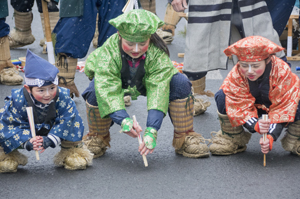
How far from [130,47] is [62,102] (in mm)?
545

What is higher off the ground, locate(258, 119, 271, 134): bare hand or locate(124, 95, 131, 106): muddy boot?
locate(258, 119, 271, 134): bare hand

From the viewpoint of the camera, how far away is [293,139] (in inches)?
119

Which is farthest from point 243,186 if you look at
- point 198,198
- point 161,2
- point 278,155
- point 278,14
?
point 161,2

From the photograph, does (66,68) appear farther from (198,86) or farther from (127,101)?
(198,86)

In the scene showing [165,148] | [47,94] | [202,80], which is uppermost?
[47,94]

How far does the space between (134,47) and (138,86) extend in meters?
0.36

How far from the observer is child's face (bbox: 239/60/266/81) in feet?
9.18

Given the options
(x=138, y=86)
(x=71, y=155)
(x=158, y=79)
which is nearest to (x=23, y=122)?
(x=71, y=155)

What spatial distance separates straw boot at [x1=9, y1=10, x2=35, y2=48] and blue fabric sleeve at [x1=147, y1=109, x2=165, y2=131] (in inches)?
149

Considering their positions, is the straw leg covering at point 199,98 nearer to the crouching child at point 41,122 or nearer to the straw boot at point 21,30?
the crouching child at point 41,122

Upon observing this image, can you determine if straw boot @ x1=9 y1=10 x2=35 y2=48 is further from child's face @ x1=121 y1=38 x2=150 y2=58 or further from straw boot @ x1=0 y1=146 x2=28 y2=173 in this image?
child's face @ x1=121 y1=38 x2=150 y2=58

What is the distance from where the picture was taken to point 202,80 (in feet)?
13.2

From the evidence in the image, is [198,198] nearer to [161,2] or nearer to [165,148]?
[165,148]

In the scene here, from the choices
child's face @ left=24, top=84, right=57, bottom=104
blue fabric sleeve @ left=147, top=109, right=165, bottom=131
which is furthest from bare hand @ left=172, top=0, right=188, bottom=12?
child's face @ left=24, top=84, right=57, bottom=104
